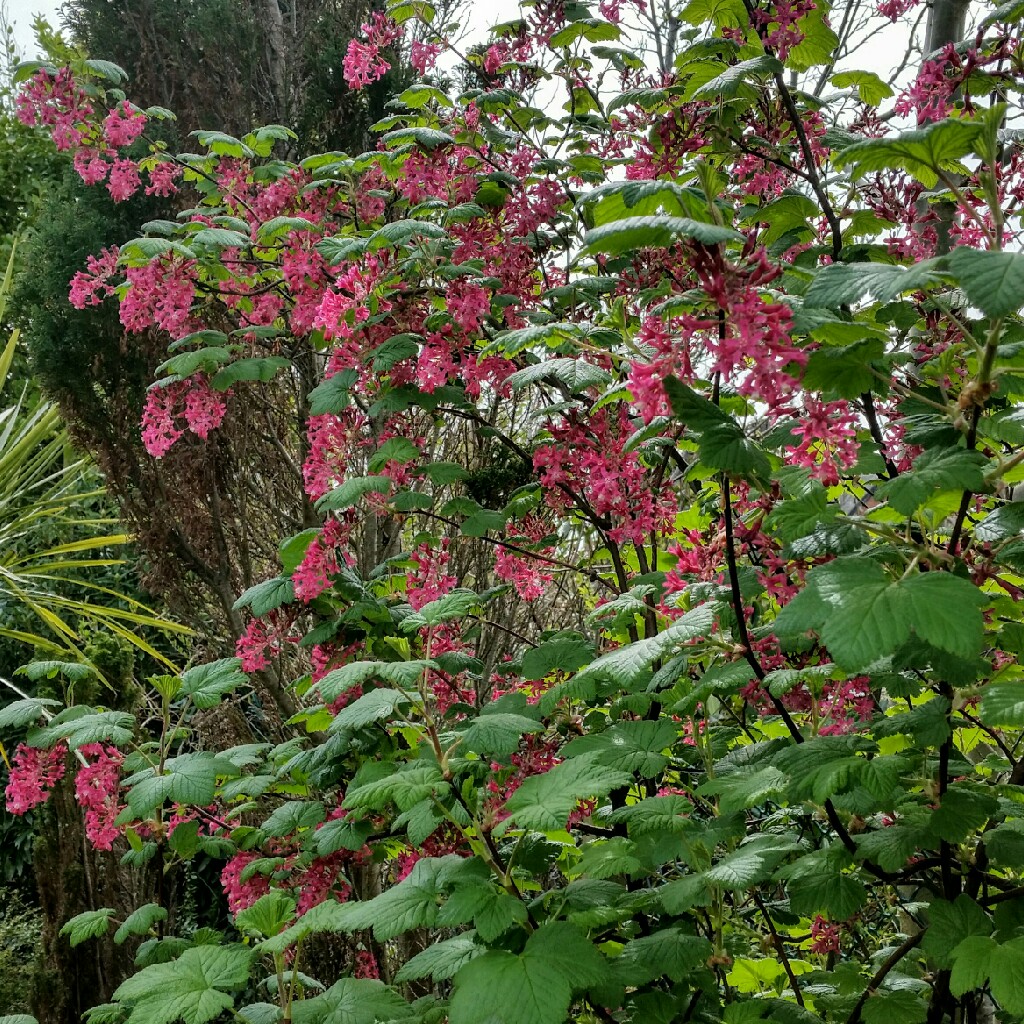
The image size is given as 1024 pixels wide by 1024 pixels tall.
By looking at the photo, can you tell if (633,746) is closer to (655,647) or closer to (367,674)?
(655,647)

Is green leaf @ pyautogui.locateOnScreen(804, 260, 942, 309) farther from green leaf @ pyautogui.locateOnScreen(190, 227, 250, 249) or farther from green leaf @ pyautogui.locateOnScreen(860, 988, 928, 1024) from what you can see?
green leaf @ pyautogui.locateOnScreen(190, 227, 250, 249)

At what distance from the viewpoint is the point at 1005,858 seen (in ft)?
3.54

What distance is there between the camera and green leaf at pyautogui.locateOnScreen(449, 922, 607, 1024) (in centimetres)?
91

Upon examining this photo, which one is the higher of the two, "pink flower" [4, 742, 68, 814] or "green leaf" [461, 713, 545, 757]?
"green leaf" [461, 713, 545, 757]

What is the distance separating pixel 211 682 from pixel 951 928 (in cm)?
136

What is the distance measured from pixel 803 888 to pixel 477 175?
1.68m

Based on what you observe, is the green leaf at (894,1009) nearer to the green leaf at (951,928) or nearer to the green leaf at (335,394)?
the green leaf at (951,928)

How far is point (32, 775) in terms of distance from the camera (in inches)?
87.2

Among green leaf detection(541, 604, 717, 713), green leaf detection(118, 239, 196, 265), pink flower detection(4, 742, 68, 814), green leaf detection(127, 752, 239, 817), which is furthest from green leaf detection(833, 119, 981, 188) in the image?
pink flower detection(4, 742, 68, 814)

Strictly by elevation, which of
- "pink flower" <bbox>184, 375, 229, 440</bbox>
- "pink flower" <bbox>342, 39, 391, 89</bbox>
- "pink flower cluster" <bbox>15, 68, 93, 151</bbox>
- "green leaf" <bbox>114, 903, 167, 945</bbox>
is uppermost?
"pink flower cluster" <bbox>15, 68, 93, 151</bbox>

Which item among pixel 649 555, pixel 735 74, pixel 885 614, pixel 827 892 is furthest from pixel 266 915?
pixel 735 74

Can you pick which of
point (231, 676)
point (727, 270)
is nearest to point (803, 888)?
point (727, 270)

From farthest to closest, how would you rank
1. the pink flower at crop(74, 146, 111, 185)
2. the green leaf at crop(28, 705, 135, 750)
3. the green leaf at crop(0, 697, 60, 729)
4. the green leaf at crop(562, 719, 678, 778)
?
the pink flower at crop(74, 146, 111, 185) < the green leaf at crop(0, 697, 60, 729) < the green leaf at crop(28, 705, 135, 750) < the green leaf at crop(562, 719, 678, 778)

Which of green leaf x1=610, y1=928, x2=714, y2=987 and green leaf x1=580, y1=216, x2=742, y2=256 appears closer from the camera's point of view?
green leaf x1=580, y1=216, x2=742, y2=256
